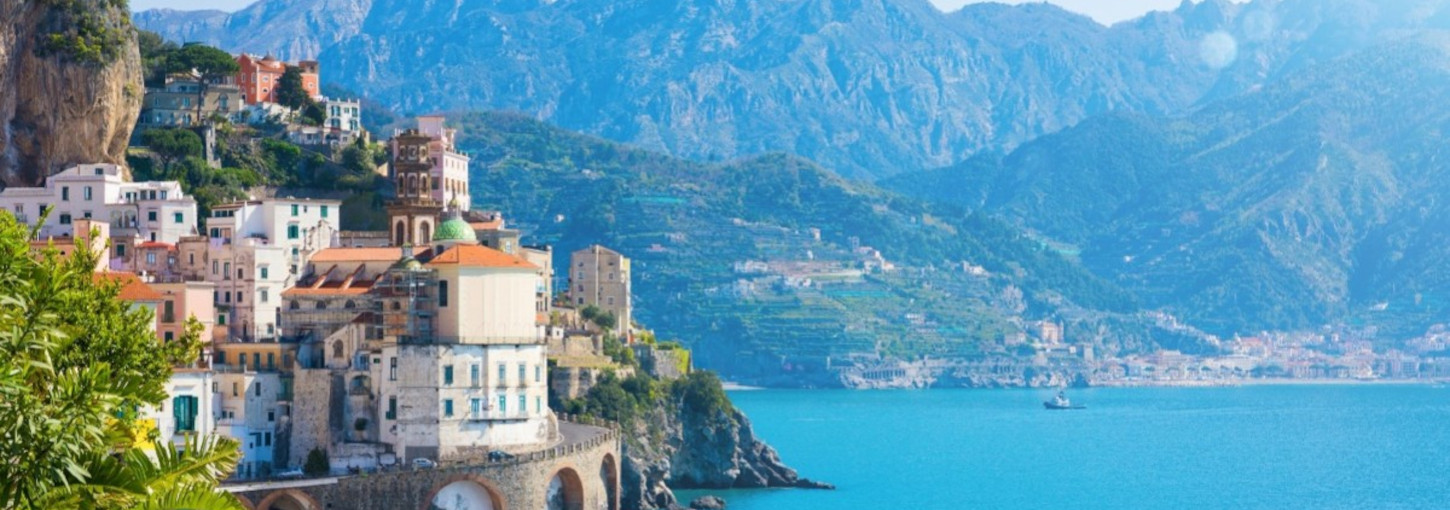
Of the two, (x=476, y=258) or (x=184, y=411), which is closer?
(x=184, y=411)

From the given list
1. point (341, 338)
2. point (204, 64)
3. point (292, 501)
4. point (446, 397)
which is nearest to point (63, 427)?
point (292, 501)

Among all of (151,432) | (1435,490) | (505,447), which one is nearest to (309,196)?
(505,447)

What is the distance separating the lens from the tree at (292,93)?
335 ft

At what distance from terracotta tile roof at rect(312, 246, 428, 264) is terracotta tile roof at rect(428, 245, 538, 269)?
5204mm

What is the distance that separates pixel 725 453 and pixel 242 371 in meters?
34.7

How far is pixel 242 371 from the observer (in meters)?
70.2

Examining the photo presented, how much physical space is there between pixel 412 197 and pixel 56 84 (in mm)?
12398

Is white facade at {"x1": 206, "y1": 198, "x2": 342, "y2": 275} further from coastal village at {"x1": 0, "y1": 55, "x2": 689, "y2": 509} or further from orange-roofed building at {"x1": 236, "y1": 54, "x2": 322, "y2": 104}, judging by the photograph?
orange-roofed building at {"x1": 236, "y1": 54, "x2": 322, "y2": 104}

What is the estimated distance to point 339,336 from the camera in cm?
7119

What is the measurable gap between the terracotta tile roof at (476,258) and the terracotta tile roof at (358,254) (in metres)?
5.20

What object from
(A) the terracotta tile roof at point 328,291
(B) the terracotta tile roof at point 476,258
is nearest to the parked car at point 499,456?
(B) the terracotta tile roof at point 476,258

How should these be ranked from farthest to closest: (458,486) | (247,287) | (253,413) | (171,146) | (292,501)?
(171,146), (247,287), (253,413), (458,486), (292,501)

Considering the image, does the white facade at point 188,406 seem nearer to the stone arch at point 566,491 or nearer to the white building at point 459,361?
the white building at point 459,361

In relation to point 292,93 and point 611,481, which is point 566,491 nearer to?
point 611,481
